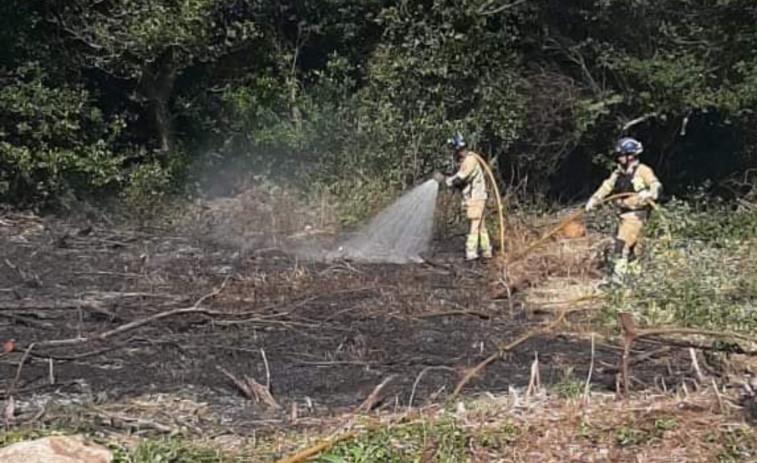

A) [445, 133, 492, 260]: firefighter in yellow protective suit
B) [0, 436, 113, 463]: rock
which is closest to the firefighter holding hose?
[445, 133, 492, 260]: firefighter in yellow protective suit

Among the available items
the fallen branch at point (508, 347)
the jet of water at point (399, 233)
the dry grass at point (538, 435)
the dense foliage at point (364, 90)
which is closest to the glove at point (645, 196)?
the fallen branch at point (508, 347)

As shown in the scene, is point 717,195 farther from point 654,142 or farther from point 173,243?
point 173,243

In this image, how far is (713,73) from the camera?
1394 cm

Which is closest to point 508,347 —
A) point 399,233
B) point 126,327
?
point 126,327

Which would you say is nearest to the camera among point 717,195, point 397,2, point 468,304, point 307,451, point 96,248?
point 307,451

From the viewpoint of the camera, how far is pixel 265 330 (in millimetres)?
8391

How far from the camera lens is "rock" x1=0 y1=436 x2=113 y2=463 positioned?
484 cm

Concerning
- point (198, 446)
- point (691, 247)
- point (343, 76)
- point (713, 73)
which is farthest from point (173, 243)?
point (198, 446)

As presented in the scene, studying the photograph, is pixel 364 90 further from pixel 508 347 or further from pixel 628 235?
pixel 508 347

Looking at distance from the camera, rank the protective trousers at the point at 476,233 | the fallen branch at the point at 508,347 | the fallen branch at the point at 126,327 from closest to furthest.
Result: the fallen branch at the point at 508,347 → the fallen branch at the point at 126,327 → the protective trousers at the point at 476,233

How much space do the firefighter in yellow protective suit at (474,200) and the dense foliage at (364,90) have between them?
3171 millimetres

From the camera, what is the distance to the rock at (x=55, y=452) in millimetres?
4844

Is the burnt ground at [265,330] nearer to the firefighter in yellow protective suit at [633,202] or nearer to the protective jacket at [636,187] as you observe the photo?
the firefighter in yellow protective suit at [633,202]

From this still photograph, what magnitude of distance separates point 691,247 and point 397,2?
721 cm
